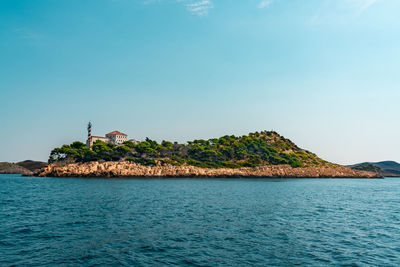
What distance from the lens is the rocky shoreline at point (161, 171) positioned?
106 metres

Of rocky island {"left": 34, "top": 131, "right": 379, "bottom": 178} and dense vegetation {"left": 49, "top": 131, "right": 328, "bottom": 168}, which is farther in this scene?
dense vegetation {"left": 49, "top": 131, "right": 328, "bottom": 168}

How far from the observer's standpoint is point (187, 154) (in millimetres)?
146500

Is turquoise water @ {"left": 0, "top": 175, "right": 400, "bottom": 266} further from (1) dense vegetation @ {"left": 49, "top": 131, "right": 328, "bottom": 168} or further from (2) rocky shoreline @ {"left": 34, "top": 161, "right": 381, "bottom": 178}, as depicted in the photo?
(1) dense vegetation @ {"left": 49, "top": 131, "right": 328, "bottom": 168}

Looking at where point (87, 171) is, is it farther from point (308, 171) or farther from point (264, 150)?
point (308, 171)

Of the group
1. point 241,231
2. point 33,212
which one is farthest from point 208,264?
point 33,212

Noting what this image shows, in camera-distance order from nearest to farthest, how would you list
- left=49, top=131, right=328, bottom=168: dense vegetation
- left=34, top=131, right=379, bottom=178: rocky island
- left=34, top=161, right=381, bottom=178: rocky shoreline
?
left=34, top=161, right=381, bottom=178: rocky shoreline < left=34, top=131, right=379, bottom=178: rocky island < left=49, top=131, right=328, bottom=168: dense vegetation

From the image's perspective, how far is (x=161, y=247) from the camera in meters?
20.5

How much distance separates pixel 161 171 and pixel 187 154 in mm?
33872

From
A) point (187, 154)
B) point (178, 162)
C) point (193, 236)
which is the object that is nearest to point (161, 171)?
point (178, 162)

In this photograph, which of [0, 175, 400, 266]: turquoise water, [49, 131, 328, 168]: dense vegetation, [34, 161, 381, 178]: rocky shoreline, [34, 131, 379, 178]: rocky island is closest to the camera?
[0, 175, 400, 266]: turquoise water

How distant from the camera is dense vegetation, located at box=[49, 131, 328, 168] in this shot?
12357 cm

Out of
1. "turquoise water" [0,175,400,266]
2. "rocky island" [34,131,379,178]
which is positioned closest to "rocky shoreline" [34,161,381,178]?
"rocky island" [34,131,379,178]

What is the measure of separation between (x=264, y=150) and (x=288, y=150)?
37.8 metres

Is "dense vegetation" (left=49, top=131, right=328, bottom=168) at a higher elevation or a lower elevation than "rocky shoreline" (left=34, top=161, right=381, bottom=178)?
higher
